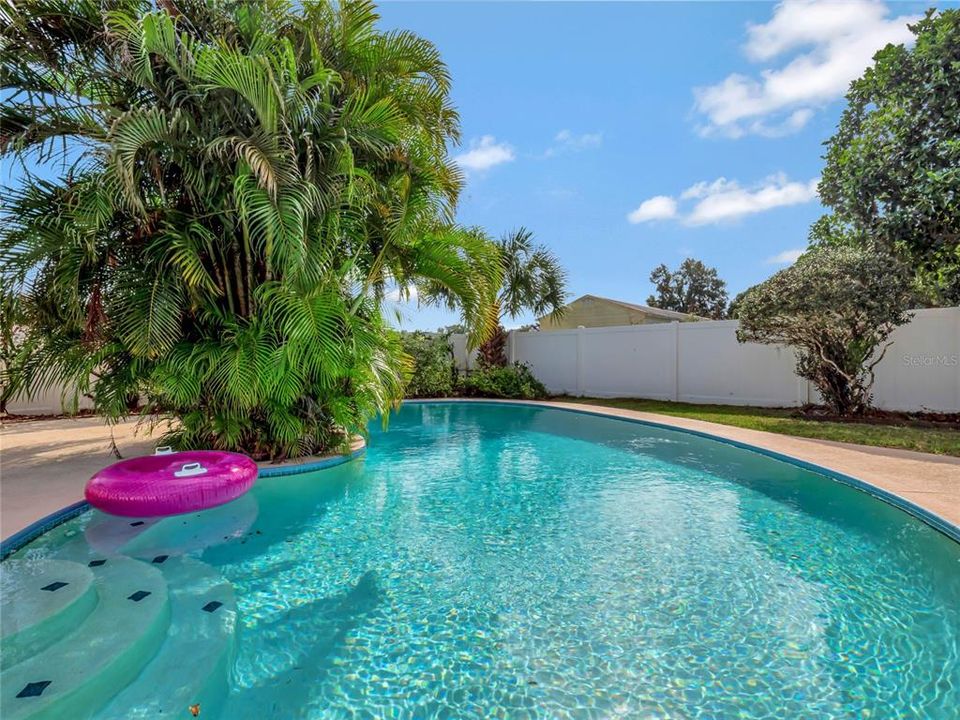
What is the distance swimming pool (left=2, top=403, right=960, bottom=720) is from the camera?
2.50 metres

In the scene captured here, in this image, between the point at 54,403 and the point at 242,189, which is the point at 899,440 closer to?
the point at 242,189

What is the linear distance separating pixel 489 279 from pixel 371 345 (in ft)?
8.26

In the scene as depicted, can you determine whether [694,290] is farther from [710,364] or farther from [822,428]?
[822,428]

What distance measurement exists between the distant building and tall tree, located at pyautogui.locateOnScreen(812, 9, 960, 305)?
1590 centimetres

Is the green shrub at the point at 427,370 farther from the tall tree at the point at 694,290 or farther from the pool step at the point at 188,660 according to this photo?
the tall tree at the point at 694,290

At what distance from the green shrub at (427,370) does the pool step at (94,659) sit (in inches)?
483

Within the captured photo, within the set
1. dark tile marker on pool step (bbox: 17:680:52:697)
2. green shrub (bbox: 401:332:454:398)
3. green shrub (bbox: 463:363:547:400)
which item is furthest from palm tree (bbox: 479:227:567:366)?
dark tile marker on pool step (bbox: 17:680:52:697)

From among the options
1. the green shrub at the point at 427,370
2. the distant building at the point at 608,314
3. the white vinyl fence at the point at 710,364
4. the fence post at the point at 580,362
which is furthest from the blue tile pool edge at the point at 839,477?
the distant building at the point at 608,314

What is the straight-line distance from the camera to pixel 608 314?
27703 millimetres

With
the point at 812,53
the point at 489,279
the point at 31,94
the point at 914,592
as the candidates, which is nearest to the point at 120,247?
the point at 31,94

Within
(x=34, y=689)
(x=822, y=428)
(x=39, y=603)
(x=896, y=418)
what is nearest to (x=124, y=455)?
(x=39, y=603)

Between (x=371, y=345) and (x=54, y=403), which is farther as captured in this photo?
(x=54, y=403)

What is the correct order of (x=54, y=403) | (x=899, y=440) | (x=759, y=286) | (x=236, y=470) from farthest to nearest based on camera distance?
(x=54, y=403)
(x=759, y=286)
(x=899, y=440)
(x=236, y=470)

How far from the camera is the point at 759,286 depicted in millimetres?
9992
